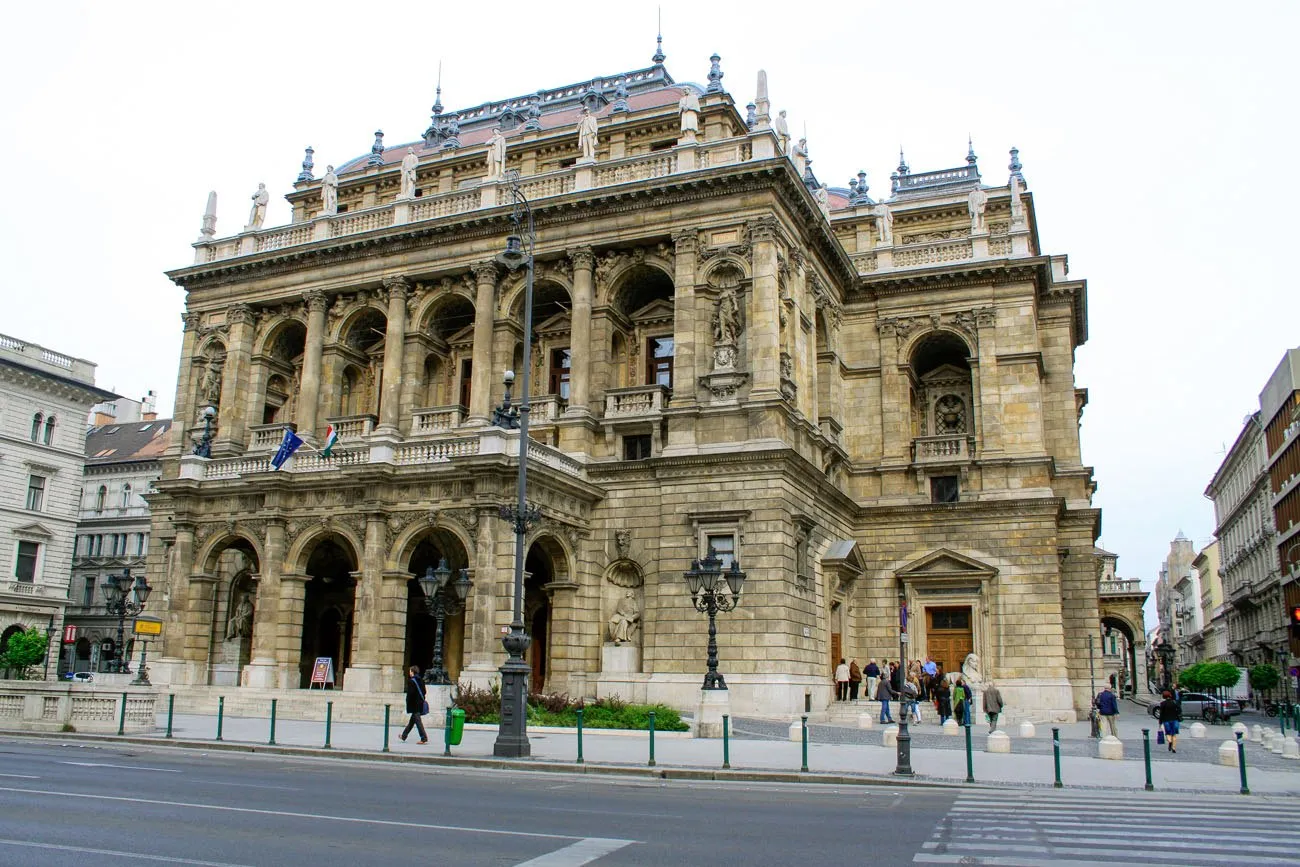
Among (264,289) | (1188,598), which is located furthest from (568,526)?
(1188,598)

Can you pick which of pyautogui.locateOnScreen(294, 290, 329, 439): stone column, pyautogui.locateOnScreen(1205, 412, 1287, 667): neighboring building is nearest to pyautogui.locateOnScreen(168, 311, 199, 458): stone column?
pyautogui.locateOnScreen(294, 290, 329, 439): stone column

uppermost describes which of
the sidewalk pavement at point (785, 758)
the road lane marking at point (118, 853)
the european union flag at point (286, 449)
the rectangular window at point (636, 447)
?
the rectangular window at point (636, 447)

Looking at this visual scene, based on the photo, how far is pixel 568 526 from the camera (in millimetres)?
34719

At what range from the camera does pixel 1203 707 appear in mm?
47156

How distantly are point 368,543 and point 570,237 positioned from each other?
43.2 feet

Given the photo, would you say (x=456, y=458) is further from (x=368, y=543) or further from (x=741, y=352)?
(x=741, y=352)

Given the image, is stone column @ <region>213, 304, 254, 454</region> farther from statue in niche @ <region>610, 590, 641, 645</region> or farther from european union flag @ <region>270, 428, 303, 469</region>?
statue in niche @ <region>610, 590, 641, 645</region>

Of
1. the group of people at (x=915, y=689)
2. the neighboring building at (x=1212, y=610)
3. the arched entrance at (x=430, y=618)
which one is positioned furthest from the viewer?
the neighboring building at (x=1212, y=610)

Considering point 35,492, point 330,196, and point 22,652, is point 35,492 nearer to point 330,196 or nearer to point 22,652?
point 22,652

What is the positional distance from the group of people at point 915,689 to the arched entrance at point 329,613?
17.9 m

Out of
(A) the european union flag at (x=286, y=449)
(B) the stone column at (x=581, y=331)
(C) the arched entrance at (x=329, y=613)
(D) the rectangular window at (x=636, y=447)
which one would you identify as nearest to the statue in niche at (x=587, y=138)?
(B) the stone column at (x=581, y=331)

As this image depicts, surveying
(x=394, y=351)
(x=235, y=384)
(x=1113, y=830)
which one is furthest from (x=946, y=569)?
(x=235, y=384)

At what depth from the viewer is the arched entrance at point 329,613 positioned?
39.7 meters

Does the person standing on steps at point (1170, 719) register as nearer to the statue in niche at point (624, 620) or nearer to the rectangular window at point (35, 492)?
the statue in niche at point (624, 620)
